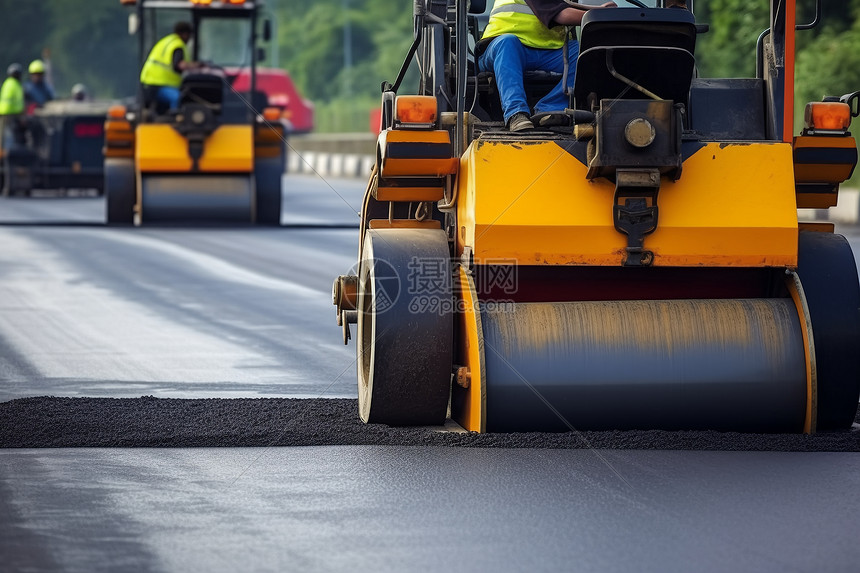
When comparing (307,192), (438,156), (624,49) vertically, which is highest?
(624,49)

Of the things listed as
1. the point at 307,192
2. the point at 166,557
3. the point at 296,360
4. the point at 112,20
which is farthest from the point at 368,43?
the point at 166,557

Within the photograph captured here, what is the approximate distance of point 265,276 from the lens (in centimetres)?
1449

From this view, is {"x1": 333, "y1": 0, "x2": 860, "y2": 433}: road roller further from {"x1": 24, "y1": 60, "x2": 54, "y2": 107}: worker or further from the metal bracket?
{"x1": 24, "y1": 60, "x2": 54, "y2": 107}: worker

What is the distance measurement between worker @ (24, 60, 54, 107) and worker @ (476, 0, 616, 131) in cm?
2275

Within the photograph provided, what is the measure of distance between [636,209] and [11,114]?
73.7 feet

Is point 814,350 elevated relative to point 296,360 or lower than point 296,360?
elevated

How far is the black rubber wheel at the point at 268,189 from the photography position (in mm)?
19750

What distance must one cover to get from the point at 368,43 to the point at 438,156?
218 feet

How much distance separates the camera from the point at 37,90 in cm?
2952

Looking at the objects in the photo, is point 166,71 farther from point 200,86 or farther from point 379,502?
point 379,502

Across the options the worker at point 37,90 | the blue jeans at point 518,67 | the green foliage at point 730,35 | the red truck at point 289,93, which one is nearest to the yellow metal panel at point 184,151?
the worker at point 37,90

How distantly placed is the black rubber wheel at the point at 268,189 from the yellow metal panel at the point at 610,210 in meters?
13.3

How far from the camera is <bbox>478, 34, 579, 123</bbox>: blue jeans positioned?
7.12 m

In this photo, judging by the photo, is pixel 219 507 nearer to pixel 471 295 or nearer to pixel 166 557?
pixel 166 557
